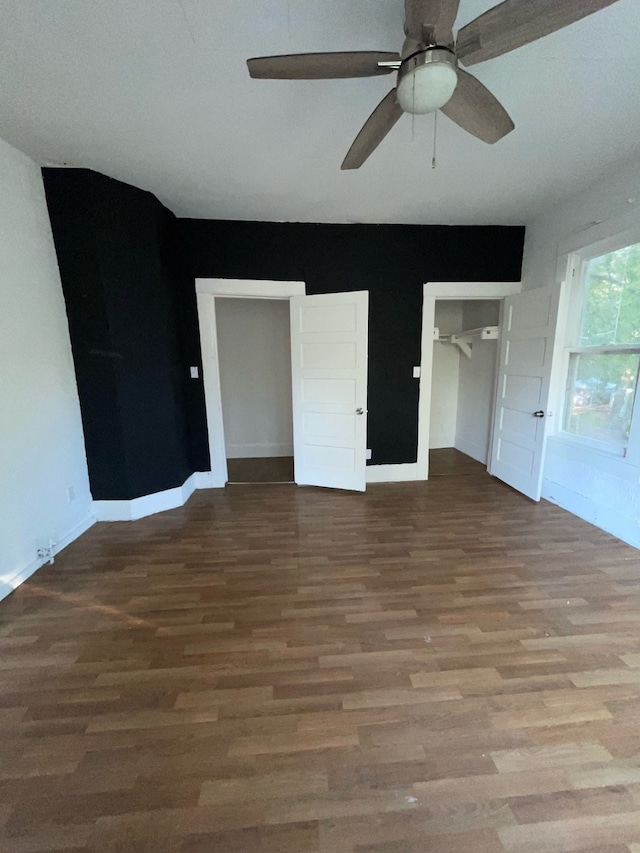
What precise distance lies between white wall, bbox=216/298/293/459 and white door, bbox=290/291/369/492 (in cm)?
128

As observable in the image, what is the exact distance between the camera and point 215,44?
1.51 meters

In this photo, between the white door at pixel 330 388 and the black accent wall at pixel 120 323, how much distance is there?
4.23 feet

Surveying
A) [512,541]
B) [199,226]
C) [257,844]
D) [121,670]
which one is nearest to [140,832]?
[257,844]

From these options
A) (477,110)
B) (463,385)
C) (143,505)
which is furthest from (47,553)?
(463,385)

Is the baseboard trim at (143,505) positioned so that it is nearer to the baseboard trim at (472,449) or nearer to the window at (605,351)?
the baseboard trim at (472,449)

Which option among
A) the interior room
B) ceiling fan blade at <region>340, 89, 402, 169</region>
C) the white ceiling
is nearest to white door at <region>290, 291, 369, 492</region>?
the interior room

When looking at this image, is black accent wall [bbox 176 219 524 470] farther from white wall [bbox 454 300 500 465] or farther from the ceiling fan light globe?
the ceiling fan light globe

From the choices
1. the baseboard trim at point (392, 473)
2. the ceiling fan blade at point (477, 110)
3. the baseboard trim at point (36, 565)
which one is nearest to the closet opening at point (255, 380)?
the baseboard trim at point (392, 473)

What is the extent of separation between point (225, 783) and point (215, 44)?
2922 mm

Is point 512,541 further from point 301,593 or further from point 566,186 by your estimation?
point 566,186

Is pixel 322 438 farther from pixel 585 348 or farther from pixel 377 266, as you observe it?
pixel 585 348

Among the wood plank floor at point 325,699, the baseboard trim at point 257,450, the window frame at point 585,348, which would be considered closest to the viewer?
the wood plank floor at point 325,699

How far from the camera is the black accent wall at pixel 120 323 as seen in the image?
8.72 feet

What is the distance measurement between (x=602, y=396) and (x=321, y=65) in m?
3.16
